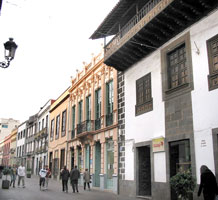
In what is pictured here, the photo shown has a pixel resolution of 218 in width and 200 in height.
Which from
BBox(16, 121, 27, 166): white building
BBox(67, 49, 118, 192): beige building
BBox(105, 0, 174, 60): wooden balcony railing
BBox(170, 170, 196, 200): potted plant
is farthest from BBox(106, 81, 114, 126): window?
BBox(16, 121, 27, 166): white building

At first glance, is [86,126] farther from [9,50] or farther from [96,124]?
[9,50]

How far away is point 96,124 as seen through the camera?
72.0 ft

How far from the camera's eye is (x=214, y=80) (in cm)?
A: 1076

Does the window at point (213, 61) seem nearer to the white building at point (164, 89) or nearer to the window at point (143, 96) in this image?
the white building at point (164, 89)

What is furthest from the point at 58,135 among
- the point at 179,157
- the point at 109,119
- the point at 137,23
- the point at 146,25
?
the point at 179,157

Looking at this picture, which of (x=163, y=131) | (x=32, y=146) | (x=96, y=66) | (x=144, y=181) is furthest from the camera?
(x=32, y=146)

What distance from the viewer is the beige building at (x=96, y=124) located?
Answer: 63.1 feet

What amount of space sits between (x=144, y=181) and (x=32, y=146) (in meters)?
34.8

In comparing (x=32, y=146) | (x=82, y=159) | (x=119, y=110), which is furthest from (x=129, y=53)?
(x=32, y=146)

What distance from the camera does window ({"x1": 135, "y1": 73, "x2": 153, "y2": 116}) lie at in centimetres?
1478

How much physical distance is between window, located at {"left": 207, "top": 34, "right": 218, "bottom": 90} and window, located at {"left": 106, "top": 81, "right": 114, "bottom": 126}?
9.40m

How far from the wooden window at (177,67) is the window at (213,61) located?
4.82 feet

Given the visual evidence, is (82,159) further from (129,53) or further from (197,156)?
(197,156)

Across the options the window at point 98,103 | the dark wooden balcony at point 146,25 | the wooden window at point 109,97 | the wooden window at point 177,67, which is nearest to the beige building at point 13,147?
the window at point 98,103
